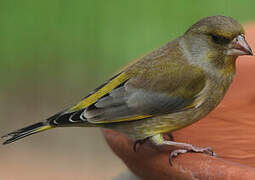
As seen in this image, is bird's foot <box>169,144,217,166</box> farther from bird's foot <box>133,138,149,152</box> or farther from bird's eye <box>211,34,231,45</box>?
bird's eye <box>211,34,231,45</box>

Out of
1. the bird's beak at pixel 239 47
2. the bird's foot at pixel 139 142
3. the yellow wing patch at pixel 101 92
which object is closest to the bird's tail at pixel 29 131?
the yellow wing patch at pixel 101 92

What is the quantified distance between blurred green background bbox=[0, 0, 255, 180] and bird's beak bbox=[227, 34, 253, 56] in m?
2.80

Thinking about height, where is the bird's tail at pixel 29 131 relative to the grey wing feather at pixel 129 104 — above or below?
above

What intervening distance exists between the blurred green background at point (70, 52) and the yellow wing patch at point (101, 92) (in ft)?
8.19

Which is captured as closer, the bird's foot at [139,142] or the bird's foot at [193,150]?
the bird's foot at [193,150]

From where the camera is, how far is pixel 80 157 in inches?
239

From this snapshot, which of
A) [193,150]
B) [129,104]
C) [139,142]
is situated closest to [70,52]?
[129,104]

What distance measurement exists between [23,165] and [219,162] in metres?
3.34

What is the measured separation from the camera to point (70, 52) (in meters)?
6.96

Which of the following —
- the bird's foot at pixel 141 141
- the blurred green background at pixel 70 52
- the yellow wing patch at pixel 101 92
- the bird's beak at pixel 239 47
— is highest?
the blurred green background at pixel 70 52

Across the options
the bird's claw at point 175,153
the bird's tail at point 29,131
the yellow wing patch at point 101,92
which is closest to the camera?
the bird's claw at point 175,153

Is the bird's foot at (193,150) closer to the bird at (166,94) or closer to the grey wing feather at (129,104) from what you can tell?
the bird at (166,94)

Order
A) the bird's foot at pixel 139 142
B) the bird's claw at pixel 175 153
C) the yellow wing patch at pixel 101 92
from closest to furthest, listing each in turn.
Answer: the bird's claw at pixel 175 153
the bird's foot at pixel 139 142
the yellow wing patch at pixel 101 92

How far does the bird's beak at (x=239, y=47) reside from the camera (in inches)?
128
